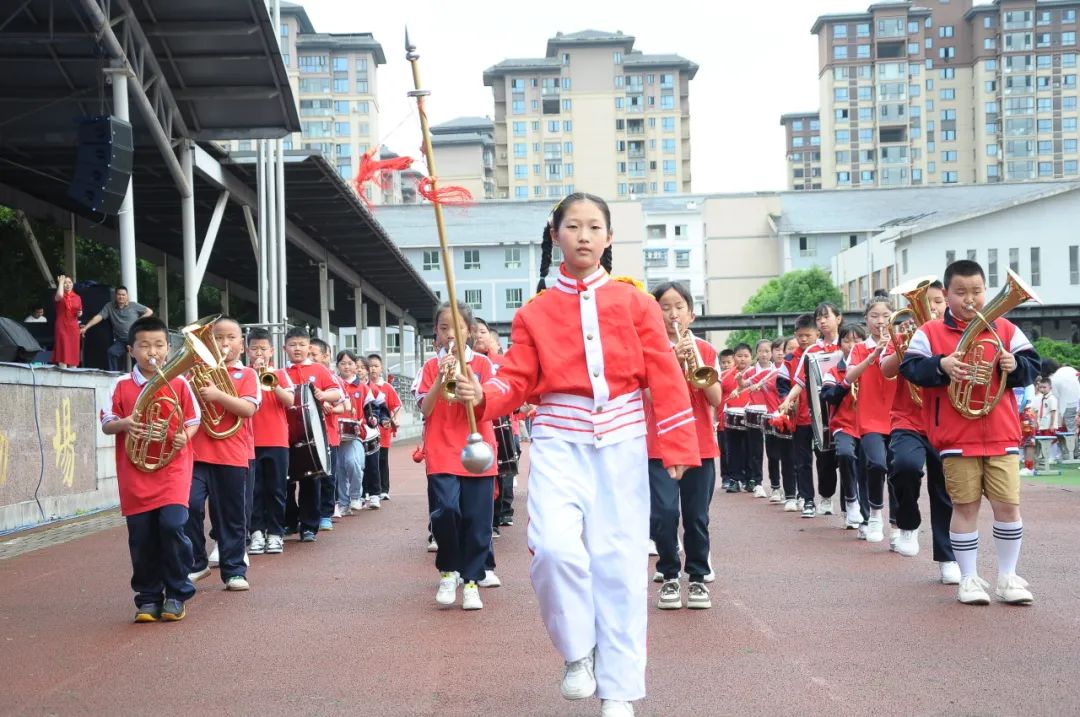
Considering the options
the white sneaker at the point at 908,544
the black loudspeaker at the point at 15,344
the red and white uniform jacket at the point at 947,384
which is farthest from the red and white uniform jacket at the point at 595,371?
the black loudspeaker at the point at 15,344

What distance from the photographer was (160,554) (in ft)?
29.0

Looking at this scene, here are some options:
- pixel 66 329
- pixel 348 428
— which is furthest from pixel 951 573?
pixel 66 329

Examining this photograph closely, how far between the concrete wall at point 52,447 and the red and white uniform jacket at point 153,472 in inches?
233

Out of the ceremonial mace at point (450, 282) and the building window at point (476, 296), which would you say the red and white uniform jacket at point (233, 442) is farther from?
the building window at point (476, 296)

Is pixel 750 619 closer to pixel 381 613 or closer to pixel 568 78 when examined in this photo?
pixel 381 613

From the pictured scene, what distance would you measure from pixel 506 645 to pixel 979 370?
3.17 meters

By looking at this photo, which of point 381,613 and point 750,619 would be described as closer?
point 750,619

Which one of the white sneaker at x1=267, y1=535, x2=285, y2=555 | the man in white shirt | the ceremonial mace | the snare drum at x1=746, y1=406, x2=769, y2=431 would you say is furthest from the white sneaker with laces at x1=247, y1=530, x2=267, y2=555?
the man in white shirt

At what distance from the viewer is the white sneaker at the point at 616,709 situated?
5598 millimetres

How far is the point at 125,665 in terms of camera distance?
737 centimetres

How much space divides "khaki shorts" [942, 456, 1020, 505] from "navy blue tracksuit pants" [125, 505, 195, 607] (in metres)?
4.61

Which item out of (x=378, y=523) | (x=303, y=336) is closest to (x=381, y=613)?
(x=303, y=336)

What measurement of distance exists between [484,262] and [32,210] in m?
70.9

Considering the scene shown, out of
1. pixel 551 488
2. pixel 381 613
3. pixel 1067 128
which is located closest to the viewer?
pixel 551 488
